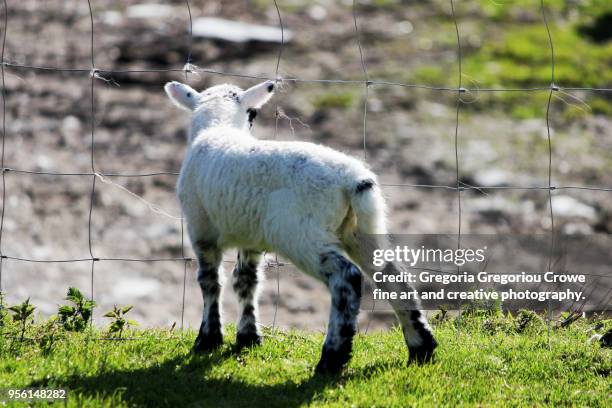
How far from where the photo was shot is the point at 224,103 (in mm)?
7766

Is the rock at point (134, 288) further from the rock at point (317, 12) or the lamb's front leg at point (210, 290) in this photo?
the rock at point (317, 12)

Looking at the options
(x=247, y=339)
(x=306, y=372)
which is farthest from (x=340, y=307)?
(x=247, y=339)

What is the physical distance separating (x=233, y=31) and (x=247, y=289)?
17.2 meters

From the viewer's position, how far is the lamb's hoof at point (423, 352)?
6.55 meters

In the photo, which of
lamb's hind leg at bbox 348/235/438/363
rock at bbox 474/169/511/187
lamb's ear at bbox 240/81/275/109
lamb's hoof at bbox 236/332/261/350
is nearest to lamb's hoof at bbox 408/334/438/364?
lamb's hind leg at bbox 348/235/438/363

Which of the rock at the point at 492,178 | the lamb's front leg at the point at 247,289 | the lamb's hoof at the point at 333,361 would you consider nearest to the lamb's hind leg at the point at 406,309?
the lamb's hoof at the point at 333,361

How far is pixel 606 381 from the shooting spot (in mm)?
6355

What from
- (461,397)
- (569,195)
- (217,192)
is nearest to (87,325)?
(217,192)

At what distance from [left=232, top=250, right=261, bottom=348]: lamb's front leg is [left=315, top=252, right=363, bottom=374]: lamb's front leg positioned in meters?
1.06

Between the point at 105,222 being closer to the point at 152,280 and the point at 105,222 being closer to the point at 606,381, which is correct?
the point at 152,280

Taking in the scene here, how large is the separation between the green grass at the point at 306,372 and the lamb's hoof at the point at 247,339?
0.31ft

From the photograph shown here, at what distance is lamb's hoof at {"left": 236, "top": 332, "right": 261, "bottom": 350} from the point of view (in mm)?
7098

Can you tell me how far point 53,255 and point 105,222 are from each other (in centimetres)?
144

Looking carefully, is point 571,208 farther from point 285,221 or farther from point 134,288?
point 285,221
